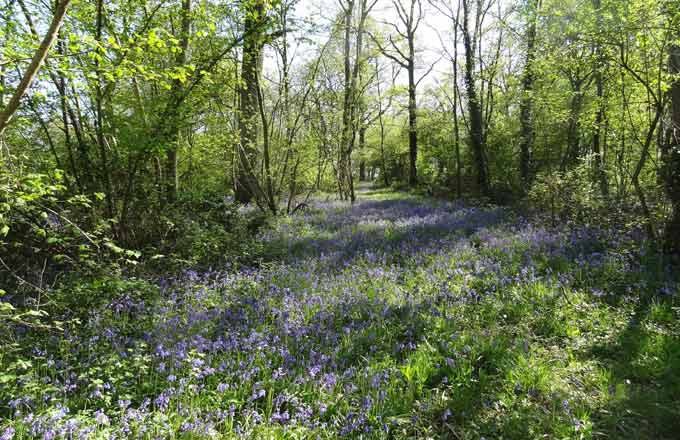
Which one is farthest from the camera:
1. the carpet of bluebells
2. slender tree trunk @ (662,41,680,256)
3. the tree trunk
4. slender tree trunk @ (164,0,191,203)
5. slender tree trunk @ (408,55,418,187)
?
slender tree trunk @ (408,55,418,187)

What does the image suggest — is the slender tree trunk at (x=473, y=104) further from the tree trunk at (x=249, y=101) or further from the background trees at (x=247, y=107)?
the tree trunk at (x=249, y=101)

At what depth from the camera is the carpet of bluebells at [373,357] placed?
2.72 m

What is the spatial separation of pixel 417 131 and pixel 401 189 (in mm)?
4814

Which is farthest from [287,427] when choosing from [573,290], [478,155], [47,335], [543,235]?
[478,155]

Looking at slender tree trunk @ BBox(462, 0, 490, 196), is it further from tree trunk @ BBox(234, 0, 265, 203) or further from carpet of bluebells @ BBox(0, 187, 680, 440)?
carpet of bluebells @ BBox(0, 187, 680, 440)

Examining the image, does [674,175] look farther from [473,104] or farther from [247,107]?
[473,104]

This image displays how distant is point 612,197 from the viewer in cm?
894

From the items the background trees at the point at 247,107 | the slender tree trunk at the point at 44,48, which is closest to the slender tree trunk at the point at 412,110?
the background trees at the point at 247,107

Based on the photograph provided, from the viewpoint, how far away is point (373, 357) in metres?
3.64

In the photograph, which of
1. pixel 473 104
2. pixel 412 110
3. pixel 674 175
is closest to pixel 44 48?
pixel 674 175

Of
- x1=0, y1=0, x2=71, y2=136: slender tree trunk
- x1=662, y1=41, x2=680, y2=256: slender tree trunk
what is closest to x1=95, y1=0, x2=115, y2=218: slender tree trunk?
x1=0, y1=0, x2=71, y2=136: slender tree trunk

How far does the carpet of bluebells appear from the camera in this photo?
8.93ft

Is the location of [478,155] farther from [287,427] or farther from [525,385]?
[287,427]

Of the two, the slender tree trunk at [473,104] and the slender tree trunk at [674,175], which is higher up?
the slender tree trunk at [473,104]
